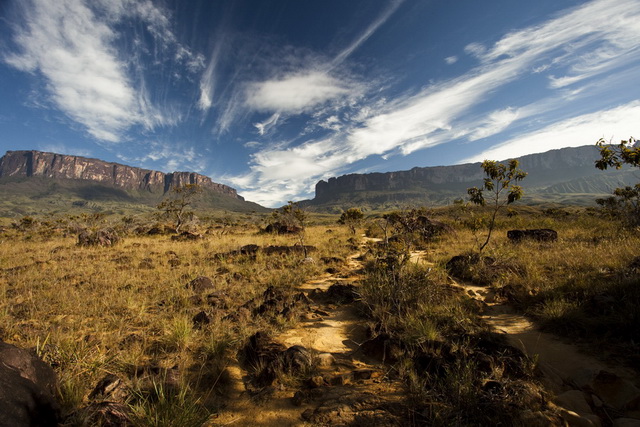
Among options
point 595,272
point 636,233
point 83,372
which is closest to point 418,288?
point 595,272

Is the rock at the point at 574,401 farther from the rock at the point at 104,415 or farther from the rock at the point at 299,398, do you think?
the rock at the point at 104,415

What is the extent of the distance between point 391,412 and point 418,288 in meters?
3.75

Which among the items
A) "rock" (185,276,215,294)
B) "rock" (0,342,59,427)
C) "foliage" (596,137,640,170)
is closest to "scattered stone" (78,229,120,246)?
"rock" (185,276,215,294)

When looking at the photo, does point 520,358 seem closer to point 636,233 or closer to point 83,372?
point 83,372

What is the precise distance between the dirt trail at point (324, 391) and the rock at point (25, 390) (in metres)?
1.64

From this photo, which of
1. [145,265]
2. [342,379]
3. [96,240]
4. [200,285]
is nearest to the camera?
[342,379]

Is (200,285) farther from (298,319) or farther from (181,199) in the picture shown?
(181,199)

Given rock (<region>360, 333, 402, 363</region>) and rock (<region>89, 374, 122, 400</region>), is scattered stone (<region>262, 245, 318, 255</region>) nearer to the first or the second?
rock (<region>360, 333, 402, 363</region>)

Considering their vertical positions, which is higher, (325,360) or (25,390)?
(25,390)

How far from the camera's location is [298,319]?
19.4 feet

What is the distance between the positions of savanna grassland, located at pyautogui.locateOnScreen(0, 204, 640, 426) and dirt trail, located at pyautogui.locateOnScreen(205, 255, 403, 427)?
23cm

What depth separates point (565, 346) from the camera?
413 cm

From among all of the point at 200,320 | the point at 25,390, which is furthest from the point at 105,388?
the point at 200,320

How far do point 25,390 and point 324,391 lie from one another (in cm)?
323
